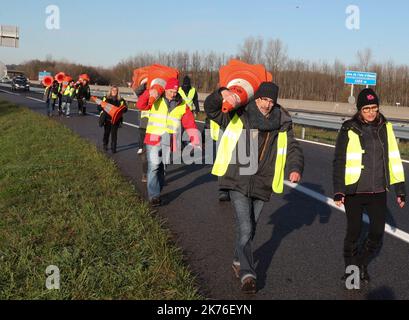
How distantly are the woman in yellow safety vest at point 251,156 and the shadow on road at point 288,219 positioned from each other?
561mm

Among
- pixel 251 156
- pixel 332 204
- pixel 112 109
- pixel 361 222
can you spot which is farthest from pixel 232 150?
pixel 112 109

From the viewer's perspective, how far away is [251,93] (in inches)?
167

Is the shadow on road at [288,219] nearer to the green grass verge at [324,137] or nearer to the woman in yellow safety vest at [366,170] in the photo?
the woman in yellow safety vest at [366,170]

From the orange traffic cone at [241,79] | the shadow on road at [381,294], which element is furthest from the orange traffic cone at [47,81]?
the shadow on road at [381,294]

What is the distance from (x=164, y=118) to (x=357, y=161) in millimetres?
3432

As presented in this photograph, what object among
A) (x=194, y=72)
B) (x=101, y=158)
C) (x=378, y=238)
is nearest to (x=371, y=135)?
(x=378, y=238)

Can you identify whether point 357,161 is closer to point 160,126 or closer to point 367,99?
point 367,99

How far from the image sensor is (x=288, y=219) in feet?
21.4

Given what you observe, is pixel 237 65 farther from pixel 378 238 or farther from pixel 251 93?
pixel 378 238

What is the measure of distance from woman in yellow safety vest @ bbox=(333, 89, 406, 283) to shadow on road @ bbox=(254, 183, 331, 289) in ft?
2.64

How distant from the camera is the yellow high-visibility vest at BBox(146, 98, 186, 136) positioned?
7.11m

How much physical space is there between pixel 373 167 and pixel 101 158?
7328mm

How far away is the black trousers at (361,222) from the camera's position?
437 cm
